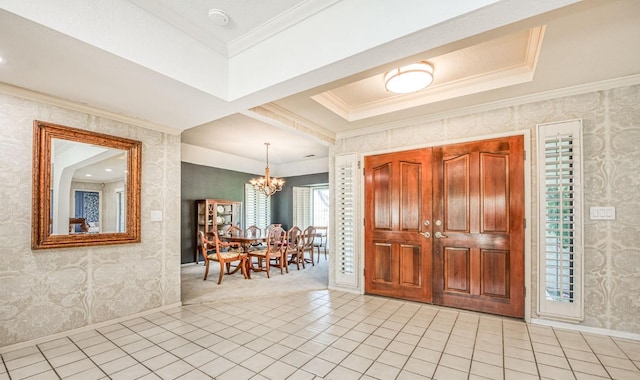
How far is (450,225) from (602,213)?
4.47 ft

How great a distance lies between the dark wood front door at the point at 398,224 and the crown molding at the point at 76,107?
280 cm

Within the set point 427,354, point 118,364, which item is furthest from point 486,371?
point 118,364

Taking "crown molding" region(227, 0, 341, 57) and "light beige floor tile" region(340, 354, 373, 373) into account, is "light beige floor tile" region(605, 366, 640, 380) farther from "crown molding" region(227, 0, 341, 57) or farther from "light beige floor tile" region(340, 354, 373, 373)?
"crown molding" region(227, 0, 341, 57)

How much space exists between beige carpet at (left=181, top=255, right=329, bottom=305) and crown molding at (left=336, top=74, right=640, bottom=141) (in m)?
2.58

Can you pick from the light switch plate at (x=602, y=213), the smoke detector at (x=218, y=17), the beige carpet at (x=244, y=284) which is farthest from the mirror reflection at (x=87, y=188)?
the light switch plate at (x=602, y=213)

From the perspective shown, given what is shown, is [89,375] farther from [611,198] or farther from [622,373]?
[611,198]

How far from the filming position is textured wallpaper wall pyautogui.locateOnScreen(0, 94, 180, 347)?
2.50 meters

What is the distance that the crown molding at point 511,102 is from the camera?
9.04ft

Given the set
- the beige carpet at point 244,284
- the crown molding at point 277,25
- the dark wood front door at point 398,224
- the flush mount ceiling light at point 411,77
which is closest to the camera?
the crown molding at point 277,25

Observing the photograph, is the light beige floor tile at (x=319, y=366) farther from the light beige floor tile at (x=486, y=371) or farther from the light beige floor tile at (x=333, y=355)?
the light beige floor tile at (x=486, y=371)

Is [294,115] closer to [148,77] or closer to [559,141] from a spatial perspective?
[148,77]

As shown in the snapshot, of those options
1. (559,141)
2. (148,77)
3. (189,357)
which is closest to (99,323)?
(189,357)

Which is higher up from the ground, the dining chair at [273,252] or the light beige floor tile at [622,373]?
the dining chair at [273,252]

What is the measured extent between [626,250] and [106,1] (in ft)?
15.3
